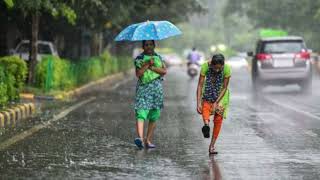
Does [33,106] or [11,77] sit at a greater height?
[11,77]

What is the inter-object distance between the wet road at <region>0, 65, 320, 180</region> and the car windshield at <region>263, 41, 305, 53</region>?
296 inches

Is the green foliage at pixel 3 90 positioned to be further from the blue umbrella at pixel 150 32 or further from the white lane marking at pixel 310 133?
the white lane marking at pixel 310 133

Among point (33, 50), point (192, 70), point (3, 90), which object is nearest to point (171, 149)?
point (3, 90)

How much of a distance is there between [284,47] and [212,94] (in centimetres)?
1464

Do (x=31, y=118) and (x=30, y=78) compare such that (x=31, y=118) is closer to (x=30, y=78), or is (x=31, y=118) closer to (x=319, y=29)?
(x=30, y=78)

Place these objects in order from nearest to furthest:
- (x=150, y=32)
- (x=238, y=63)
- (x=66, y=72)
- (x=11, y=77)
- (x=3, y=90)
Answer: (x=150, y=32) < (x=3, y=90) < (x=11, y=77) < (x=66, y=72) < (x=238, y=63)

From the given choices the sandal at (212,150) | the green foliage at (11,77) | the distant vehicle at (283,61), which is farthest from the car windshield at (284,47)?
the sandal at (212,150)

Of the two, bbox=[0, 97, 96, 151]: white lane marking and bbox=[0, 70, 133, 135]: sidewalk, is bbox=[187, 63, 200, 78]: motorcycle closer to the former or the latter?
bbox=[0, 70, 133, 135]: sidewalk

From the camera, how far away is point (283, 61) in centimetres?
2458

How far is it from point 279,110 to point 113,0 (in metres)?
9.54

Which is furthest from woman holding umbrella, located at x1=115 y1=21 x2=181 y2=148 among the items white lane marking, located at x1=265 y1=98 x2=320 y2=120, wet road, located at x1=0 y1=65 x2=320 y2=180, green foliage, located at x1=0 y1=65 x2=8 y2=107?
white lane marking, located at x1=265 y1=98 x2=320 y2=120

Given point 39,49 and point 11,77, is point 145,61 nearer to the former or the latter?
point 11,77

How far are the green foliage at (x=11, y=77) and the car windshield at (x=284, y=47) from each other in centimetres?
916

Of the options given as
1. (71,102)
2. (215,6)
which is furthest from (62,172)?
(215,6)
